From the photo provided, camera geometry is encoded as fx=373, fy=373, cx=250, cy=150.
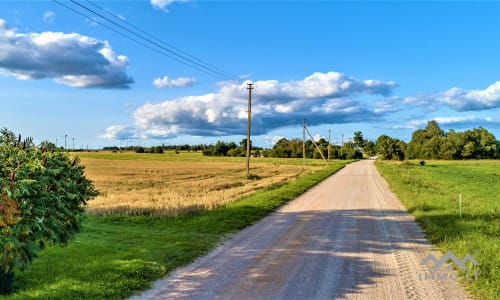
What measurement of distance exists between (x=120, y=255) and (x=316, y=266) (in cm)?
446

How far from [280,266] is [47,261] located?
506 centimetres

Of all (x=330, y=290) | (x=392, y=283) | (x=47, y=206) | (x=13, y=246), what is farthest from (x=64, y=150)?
(x=392, y=283)

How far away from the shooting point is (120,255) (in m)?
8.61

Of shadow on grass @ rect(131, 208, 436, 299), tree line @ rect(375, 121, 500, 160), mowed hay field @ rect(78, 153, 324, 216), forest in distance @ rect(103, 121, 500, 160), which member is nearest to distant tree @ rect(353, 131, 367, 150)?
forest in distance @ rect(103, 121, 500, 160)

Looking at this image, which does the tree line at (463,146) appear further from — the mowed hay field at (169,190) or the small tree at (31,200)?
the small tree at (31,200)

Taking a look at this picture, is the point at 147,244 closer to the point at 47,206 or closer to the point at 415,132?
the point at 47,206

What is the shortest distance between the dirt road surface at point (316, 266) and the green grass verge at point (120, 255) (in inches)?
17.5

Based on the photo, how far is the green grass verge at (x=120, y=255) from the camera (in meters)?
6.60

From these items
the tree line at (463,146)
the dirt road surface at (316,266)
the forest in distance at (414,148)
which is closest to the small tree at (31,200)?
the dirt road surface at (316,266)

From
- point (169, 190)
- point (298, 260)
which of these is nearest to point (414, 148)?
point (169, 190)

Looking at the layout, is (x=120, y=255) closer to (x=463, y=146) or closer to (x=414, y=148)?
(x=463, y=146)

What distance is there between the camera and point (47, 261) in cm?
809

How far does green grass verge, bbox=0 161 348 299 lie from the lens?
6.60 metres

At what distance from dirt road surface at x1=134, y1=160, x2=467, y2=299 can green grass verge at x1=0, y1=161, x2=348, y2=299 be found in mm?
446
